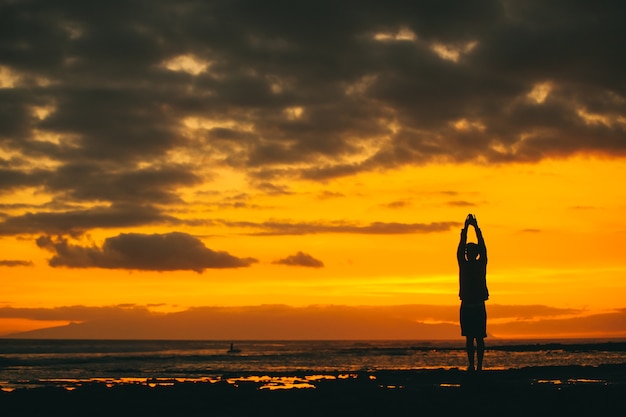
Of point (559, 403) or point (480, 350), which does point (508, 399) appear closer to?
point (559, 403)

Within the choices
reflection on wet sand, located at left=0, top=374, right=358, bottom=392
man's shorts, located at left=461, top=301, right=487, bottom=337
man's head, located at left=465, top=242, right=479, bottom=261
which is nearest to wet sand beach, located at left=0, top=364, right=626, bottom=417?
man's shorts, located at left=461, top=301, right=487, bottom=337

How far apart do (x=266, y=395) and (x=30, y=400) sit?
5.59 metres

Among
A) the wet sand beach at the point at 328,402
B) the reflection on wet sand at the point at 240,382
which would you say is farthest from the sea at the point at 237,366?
the wet sand beach at the point at 328,402

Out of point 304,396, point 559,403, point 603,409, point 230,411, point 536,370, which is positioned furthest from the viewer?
point 536,370

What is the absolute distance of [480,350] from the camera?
683 inches

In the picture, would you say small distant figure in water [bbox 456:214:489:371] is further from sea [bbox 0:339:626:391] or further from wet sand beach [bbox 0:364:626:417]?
sea [bbox 0:339:626:391]

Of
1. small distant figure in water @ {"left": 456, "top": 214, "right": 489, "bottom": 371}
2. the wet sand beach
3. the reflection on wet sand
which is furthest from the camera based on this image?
the reflection on wet sand

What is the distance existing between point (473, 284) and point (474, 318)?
785 millimetres

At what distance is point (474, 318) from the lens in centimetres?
1698

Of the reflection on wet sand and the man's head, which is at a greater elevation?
the man's head

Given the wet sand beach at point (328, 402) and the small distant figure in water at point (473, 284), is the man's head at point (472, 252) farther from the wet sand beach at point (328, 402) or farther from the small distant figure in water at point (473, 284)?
the wet sand beach at point (328, 402)

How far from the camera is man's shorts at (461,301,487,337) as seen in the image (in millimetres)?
16959

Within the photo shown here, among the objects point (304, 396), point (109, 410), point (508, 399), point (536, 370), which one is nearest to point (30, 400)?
point (109, 410)

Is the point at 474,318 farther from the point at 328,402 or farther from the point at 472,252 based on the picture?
the point at 328,402
